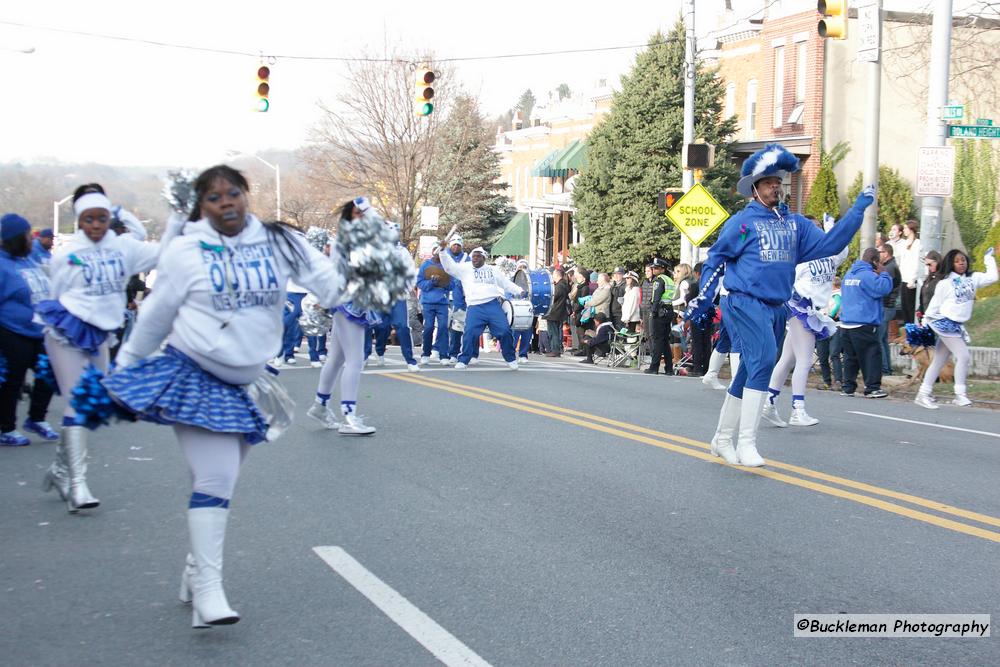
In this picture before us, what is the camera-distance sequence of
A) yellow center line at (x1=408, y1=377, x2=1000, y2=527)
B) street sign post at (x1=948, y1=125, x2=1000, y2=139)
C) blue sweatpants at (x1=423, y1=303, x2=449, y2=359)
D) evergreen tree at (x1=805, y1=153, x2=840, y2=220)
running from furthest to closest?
evergreen tree at (x1=805, y1=153, x2=840, y2=220)
blue sweatpants at (x1=423, y1=303, x2=449, y2=359)
street sign post at (x1=948, y1=125, x2=1000, y2=139)
yellow center line at (x1=408, y1=377, x2=1000, y2=527)

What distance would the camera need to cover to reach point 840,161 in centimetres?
3281

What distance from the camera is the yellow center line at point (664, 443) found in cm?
699

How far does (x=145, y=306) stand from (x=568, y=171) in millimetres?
44020

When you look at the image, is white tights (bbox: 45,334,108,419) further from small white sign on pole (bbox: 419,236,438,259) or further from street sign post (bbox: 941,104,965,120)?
small white sign on pole (bbox: 419,236,438,259)

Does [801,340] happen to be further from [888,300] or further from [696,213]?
[696,213]

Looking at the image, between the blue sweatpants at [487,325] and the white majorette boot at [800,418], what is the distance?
6754mm

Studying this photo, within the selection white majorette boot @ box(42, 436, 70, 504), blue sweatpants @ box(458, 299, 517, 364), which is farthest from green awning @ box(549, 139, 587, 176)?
white majorette boot @ box(42, 436, 70, 504)

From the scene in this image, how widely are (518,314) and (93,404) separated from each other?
1462 cm

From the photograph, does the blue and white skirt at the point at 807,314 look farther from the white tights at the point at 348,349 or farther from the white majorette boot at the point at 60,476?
the white majorette boot at the point at 60,476

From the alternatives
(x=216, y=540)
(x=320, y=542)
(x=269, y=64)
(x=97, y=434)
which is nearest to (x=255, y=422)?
(x=216, y=540)

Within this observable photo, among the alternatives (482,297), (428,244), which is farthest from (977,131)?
(428,244)

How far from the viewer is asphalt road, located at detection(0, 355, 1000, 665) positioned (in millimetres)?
4871

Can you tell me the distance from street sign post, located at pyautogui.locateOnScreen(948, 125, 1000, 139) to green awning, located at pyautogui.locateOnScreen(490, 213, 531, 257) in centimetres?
3622

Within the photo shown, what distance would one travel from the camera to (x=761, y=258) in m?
8.59
